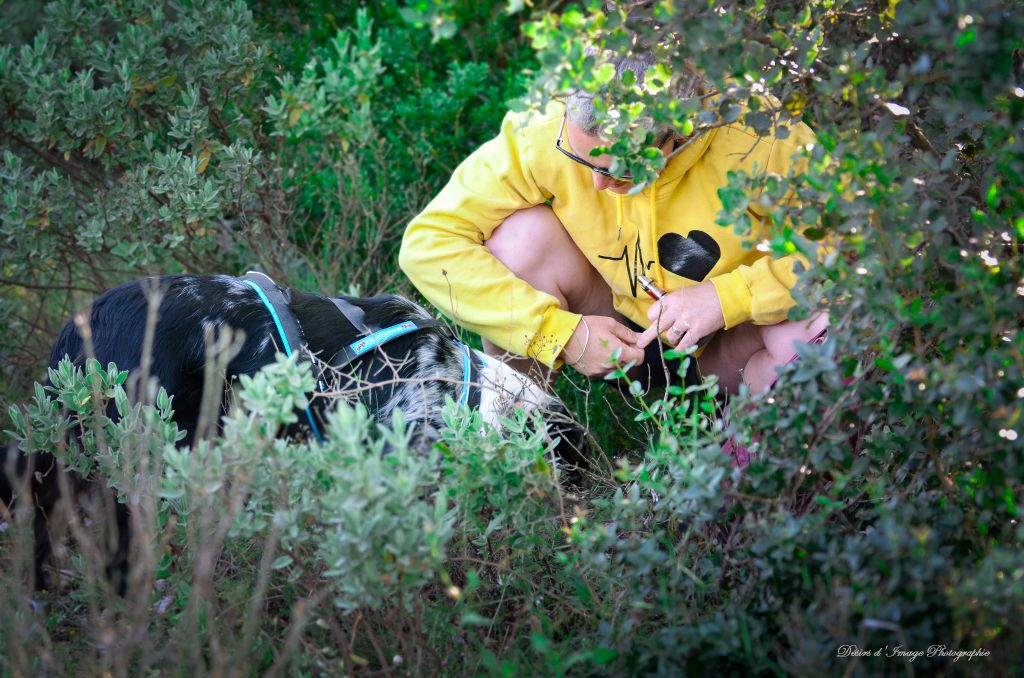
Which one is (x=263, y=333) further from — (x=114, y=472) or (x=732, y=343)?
(x=732, y=343)

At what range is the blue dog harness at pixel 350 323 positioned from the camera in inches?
95.3

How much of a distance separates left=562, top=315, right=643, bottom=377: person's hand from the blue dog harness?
30 centimetres

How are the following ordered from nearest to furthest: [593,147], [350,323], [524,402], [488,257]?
[593,147]
[524,402]
[350,323]
[488,257]

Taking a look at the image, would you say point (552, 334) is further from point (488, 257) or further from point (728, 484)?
point (728, 484)

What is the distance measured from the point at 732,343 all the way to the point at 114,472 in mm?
1764

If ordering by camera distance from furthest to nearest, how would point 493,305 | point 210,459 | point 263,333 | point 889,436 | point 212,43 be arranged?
point 212,43
point 493,305
point 263,333
point 889,436
point 210,459

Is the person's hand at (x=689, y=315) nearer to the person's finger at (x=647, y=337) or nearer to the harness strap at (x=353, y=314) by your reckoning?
the person's finger at (x=647, y=337)

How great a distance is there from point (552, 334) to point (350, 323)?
0.57 m

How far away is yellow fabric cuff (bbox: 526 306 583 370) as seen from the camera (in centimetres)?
258

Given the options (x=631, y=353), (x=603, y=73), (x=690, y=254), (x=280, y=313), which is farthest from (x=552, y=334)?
(x=603, y=73)

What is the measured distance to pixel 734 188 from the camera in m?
1.74

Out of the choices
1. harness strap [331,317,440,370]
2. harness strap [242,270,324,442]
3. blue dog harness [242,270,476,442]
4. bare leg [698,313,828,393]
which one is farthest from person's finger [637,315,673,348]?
harness strap [242,270,324,442]

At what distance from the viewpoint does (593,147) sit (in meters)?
→ 2.22

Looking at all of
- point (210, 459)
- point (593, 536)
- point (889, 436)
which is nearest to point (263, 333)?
point (210, 459)
